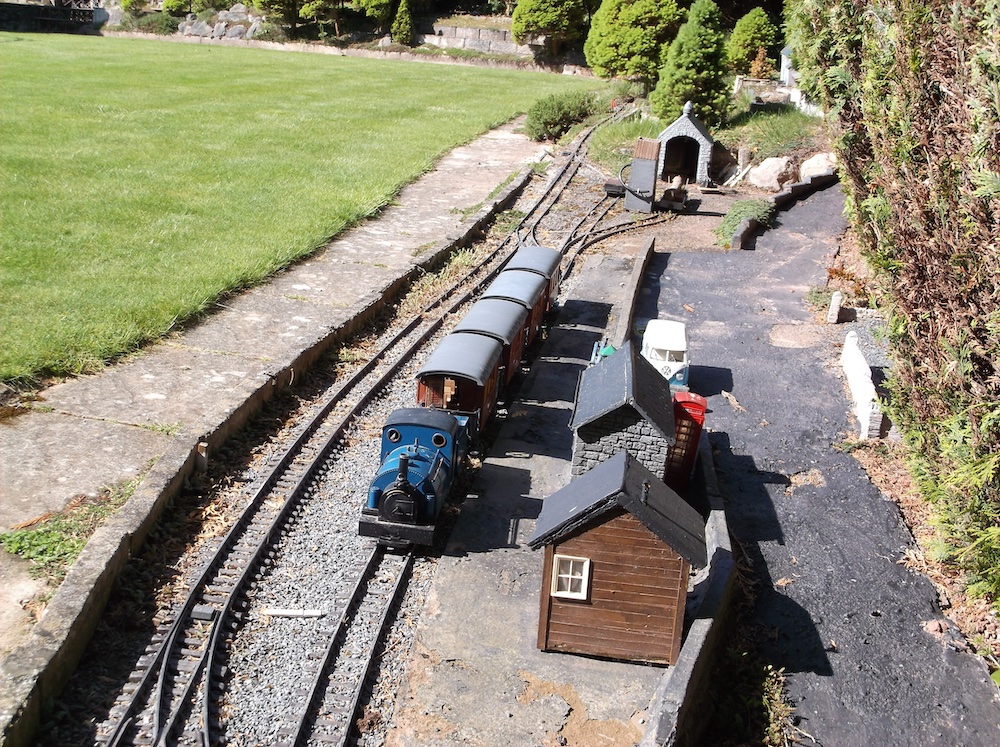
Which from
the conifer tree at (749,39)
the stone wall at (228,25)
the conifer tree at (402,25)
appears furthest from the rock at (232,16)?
the conifer tree at (749,39)

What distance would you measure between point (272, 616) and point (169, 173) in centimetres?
2217

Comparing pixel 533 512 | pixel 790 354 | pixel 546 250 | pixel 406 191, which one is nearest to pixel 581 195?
pixel 406 191

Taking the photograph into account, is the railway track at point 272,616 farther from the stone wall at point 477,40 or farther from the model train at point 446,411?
the stone wall at point 477,40

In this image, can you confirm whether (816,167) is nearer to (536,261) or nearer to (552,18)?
(536,261)

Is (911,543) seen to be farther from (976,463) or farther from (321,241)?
(321,241)

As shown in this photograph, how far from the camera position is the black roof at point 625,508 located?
32.6 feet

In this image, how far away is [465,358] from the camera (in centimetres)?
1471

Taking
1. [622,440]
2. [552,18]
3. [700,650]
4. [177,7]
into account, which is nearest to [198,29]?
[177,7]

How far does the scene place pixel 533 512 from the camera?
13.6m

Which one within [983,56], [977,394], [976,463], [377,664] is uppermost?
[983,56]

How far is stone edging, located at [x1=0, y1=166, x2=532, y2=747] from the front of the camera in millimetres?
8922

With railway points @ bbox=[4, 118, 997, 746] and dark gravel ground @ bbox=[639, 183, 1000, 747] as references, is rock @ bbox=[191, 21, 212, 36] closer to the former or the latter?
dark gravel ground @ bbox=[639, 183, 1000, 747]

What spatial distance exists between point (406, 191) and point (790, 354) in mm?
16185

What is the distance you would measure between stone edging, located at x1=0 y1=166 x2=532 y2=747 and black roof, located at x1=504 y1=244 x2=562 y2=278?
6503mm
